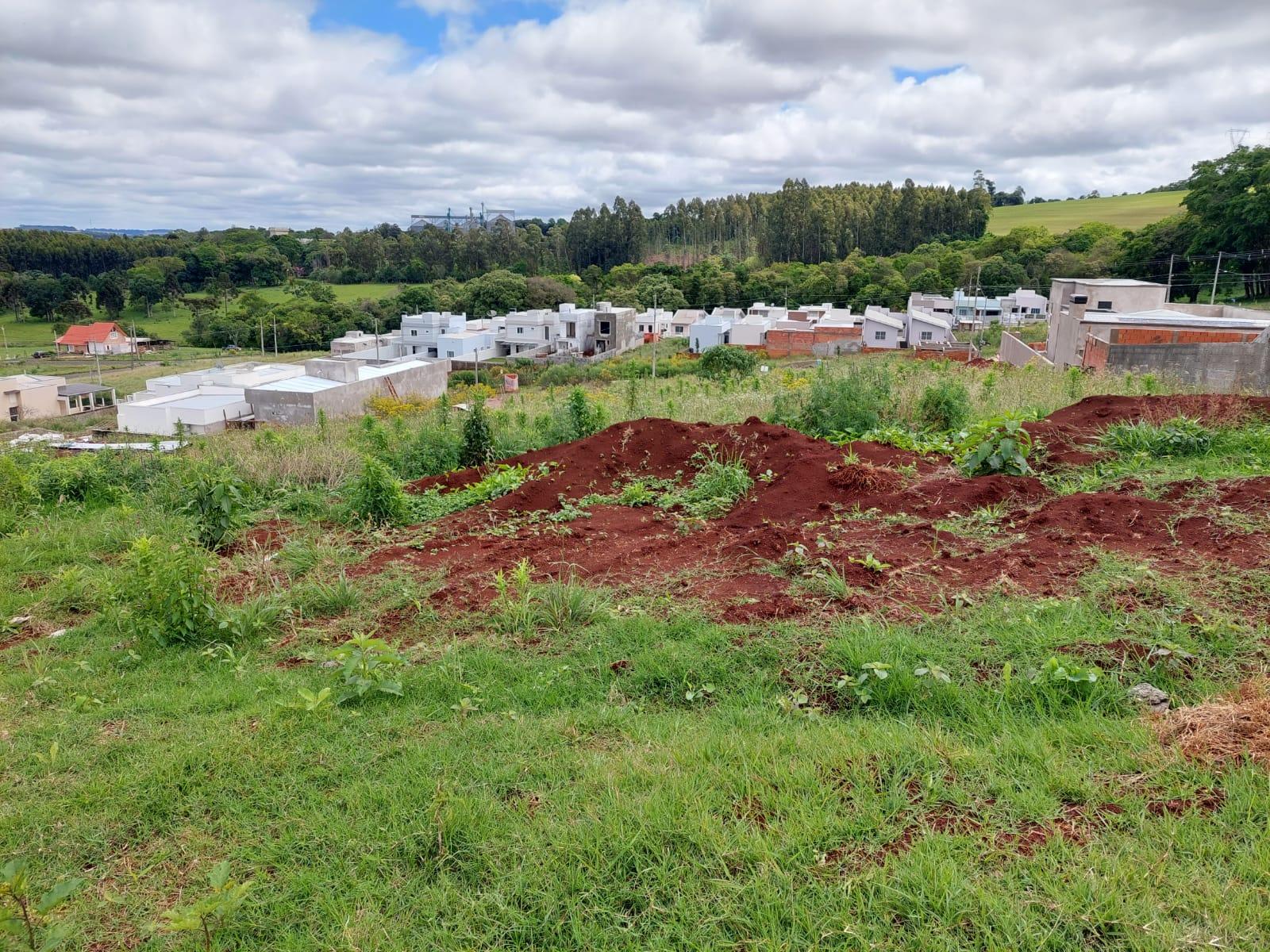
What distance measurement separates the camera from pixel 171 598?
3982 millimetres

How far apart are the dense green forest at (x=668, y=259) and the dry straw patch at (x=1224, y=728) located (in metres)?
38.3

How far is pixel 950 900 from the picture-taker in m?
1.97

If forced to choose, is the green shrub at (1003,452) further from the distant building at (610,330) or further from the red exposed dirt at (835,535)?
the distant building at (610,330)

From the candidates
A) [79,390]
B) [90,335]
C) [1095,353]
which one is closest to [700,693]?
[1095,353]

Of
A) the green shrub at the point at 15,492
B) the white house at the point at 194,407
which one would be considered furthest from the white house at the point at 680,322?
the green shrub at the point at 15,492

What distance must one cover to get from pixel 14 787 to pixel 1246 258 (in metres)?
44.1

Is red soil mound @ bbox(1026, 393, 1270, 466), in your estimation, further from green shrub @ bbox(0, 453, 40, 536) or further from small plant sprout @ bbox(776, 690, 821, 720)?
green shrub @ bbox(0, 453, 40, 536)

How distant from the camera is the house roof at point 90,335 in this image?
159 feet

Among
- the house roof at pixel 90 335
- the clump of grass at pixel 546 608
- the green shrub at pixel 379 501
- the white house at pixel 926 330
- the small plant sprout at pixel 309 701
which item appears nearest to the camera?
the small plant sprout at pixel 309 701

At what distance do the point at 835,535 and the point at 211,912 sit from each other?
11.9 ft

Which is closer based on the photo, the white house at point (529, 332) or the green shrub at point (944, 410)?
the green shrub at point (944, 410)

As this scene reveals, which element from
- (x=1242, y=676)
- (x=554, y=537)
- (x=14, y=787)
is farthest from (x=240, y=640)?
(x=1242, y=676)

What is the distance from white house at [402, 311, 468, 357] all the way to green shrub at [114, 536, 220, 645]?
1630 inches

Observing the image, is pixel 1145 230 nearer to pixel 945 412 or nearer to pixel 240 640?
pixel 945 412
